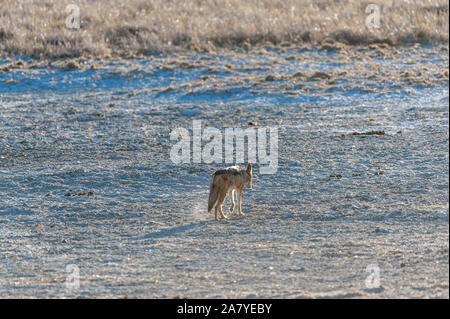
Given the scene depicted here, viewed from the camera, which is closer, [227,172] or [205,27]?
[227,172]

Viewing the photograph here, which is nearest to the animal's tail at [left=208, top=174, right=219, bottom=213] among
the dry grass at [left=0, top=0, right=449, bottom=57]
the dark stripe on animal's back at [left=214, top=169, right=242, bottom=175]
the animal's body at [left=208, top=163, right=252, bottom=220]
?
the animal's body at [left=208, top=163, right=252, bottom=220]

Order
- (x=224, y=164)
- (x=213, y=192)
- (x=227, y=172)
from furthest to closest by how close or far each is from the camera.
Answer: (x=224, y=164)
(x=227, y=172)
(x=213, y=192)

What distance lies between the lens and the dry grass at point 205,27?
25.5 meters

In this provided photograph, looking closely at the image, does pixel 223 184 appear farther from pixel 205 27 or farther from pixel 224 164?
pixel 205 27

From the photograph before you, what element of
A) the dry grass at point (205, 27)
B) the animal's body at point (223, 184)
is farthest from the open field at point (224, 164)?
the dry grass at point (205, 27)

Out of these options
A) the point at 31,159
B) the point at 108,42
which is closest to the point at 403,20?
the point at 108,42

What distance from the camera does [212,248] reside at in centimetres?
954

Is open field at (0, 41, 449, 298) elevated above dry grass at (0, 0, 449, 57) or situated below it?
below

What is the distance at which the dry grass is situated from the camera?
25.5 m

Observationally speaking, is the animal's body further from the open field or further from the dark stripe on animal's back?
the open field

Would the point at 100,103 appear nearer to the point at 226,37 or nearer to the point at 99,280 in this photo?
the point at 226,37

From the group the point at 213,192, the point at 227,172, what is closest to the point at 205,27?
the point at 227,172

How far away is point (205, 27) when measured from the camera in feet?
91.8

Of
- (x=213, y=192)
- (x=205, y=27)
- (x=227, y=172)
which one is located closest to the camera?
(x=213, y=192)
